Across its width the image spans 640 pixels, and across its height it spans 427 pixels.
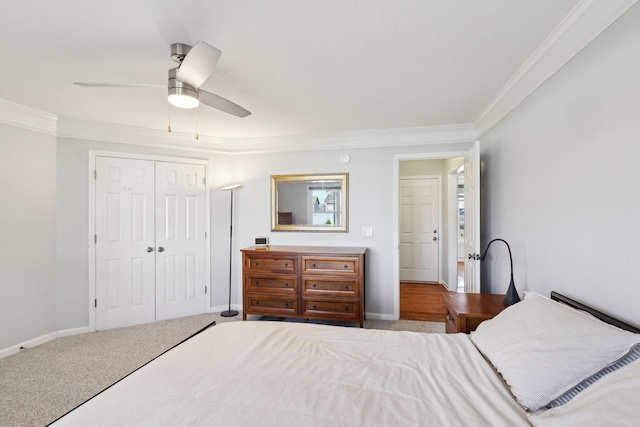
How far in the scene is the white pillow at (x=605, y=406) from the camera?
773mm

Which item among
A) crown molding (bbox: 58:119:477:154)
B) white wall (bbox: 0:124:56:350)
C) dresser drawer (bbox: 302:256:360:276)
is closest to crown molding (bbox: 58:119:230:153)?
crown molding (bbox: 58:119:477:154)

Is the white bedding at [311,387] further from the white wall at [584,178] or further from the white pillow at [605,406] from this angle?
the white wall at [584,178]

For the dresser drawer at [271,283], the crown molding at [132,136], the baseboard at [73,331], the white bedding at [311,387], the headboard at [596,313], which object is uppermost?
the crown molding at [132,136]

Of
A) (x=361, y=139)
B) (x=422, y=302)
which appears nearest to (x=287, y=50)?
(x=361, y=139)

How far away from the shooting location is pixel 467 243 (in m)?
3.29

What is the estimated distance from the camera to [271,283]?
3525mm

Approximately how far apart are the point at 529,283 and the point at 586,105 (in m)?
1.30

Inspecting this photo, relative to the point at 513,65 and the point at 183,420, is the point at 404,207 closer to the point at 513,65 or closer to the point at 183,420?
the point at 513,65

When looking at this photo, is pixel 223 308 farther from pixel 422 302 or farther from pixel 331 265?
pixel 422 302

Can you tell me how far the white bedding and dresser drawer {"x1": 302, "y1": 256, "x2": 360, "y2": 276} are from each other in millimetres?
1688

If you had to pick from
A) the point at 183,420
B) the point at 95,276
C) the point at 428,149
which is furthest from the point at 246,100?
the point at 95,276

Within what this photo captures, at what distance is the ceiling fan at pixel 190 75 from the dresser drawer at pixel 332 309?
7.55ft

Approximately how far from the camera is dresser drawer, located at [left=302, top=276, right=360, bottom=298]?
10.9 feet

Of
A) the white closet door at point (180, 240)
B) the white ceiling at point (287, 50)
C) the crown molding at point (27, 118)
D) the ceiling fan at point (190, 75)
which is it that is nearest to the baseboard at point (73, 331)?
the white closet door at point (180, 240)
